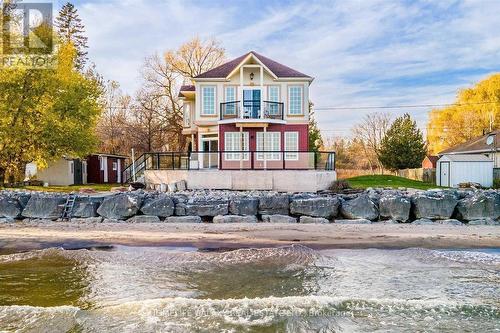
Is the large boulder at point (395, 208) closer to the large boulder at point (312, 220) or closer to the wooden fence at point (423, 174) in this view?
the large boulder at point (312, 220)

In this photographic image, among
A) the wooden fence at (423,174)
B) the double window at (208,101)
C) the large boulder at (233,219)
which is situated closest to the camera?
the large boulder at (233,219)

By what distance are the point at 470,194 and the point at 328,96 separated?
1043 inches

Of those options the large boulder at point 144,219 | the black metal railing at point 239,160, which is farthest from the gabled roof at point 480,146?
the large boulder at point 144,219

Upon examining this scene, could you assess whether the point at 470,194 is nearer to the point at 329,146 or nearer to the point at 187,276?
the point at 187,276

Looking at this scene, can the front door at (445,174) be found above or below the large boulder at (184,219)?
above

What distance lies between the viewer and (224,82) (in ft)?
83.1

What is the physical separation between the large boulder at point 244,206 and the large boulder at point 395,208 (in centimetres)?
462

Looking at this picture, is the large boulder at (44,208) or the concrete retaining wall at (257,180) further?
the concrete retaining wall at (257,180)

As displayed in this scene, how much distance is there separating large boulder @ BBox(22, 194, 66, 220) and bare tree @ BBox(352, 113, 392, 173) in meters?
41.9

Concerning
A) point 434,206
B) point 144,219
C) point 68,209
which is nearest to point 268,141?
point 144,219

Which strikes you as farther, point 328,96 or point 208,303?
point 328,96

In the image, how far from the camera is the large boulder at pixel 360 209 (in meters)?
14.9

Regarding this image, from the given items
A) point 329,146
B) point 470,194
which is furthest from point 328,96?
point 470,194

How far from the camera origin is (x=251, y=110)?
80.6ft
